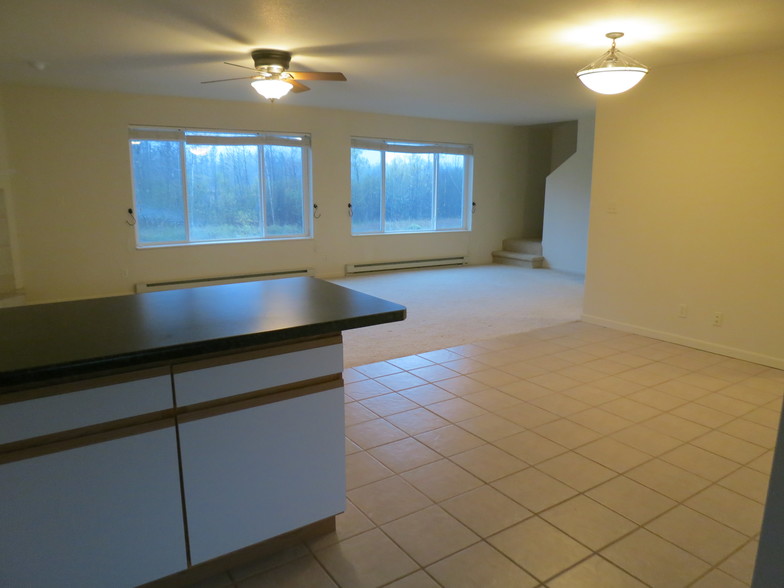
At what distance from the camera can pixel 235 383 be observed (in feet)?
5.54

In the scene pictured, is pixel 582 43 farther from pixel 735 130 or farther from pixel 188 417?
pixel 188 417

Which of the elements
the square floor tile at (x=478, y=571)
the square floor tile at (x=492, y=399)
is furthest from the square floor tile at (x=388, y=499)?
the square floor tile at (x=492, y=399)

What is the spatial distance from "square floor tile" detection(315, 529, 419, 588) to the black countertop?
34.4 inches

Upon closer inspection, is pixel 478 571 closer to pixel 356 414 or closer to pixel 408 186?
pixel 356 414

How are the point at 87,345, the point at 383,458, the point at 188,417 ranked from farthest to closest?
the point at 383,458 → the point at 188,417 → the point at 87,345

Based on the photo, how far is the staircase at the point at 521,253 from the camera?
8852mm

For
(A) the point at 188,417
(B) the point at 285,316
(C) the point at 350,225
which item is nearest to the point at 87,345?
(A) the point at 188,417

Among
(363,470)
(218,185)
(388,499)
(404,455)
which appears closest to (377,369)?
A: (404,455)

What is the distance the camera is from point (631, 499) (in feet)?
7.51

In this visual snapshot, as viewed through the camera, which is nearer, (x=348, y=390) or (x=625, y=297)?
(x=348, y=390)

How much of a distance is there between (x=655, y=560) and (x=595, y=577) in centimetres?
28

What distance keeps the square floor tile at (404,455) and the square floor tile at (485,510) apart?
337 millimetres

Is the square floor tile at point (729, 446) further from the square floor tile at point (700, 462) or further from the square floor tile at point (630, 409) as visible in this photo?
the square floor tile at point (630, 409)

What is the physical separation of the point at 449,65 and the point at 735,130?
236 cm
